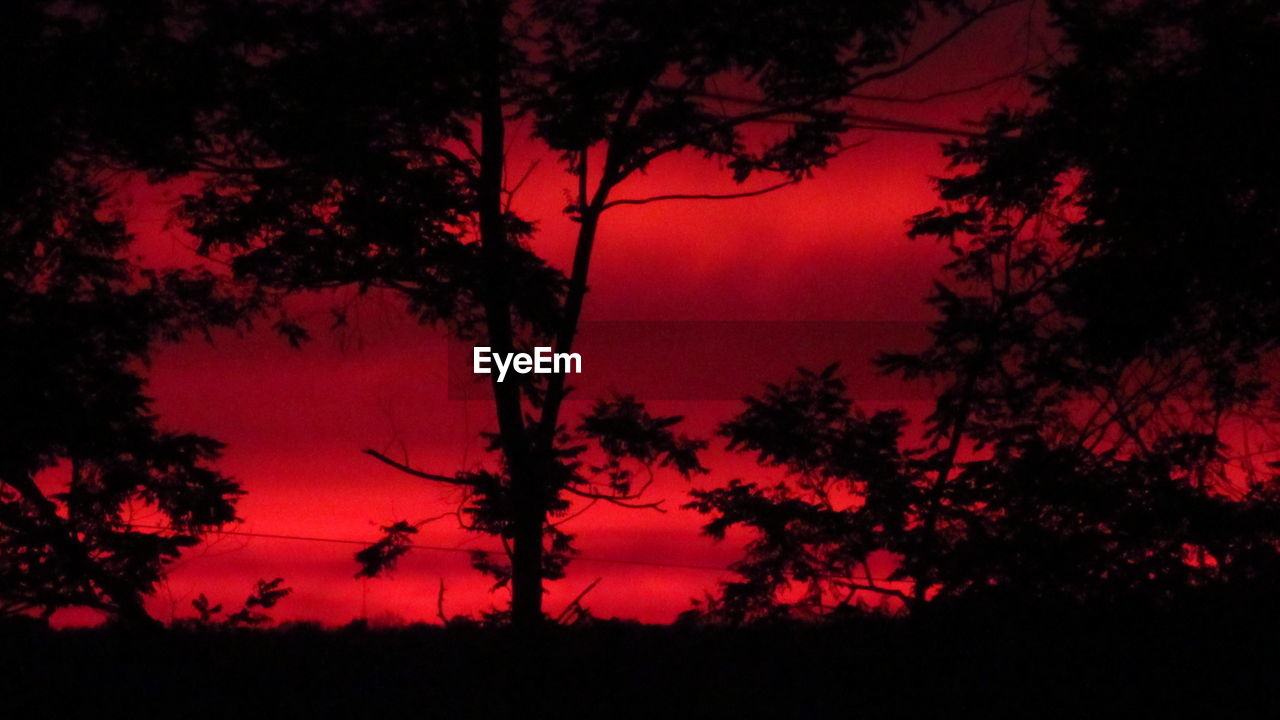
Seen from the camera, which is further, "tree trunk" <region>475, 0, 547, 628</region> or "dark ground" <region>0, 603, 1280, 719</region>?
"tree trunk" <region>475, 0, 547, 628</region>

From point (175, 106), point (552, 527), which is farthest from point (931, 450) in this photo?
point (175, 106)

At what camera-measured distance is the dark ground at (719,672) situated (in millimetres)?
5215

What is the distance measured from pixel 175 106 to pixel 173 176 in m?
1.08

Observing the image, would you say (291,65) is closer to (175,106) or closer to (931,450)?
(175,106)

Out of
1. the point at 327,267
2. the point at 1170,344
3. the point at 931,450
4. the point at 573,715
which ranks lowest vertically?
the point at 573,715

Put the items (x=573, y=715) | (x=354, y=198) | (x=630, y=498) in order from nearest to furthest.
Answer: (x=573, y=715), (x=354, y=198), (x=630, y=498)

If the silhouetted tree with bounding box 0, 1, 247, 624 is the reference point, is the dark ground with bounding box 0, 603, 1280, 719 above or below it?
below

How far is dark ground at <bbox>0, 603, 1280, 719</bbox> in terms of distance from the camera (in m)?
5.21

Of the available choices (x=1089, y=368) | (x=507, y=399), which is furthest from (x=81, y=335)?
(x=1089, y=368)

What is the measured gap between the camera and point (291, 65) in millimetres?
8734

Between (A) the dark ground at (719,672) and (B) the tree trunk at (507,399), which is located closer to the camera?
(A) the dark ground at (719,672)

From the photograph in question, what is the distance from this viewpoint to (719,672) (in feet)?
18.9

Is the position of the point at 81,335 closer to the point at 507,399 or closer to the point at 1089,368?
the point at 507,399

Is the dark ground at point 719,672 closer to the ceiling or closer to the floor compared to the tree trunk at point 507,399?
closer to the floor
